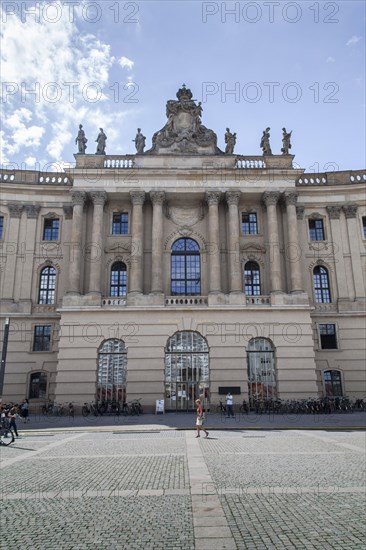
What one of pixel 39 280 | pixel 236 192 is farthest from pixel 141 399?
pixel 236 192

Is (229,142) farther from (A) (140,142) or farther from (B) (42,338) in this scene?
(B) (42,338)

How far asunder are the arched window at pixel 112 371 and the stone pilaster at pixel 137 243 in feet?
15.7

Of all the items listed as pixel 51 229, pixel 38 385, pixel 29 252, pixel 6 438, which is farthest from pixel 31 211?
pixel 6 438

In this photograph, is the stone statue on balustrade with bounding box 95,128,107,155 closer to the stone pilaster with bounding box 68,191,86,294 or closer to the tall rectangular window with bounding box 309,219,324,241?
the stone pilaster with bounding box 68,191,86,294

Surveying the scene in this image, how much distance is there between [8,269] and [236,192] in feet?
69.1

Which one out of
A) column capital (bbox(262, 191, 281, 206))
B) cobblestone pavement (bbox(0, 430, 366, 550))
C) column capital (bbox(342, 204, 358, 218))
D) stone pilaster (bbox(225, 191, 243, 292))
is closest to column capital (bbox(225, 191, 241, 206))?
stone pilaster (bbox(225, 191, 243, 292))

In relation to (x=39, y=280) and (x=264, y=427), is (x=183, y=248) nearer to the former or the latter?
(x=39, y=280)

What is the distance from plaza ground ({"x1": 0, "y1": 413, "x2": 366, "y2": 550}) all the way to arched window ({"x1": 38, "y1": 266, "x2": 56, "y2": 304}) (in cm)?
2081

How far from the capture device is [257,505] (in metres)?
8.39

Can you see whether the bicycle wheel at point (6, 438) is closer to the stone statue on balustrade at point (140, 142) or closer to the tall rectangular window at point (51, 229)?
the tall rectangular window at point (51, 229)

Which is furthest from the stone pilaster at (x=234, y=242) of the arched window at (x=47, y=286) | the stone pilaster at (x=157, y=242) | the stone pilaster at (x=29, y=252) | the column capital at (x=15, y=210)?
the column capital at (x=15, y=210)

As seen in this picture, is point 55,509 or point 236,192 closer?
point 55,509

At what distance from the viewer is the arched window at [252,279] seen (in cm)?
3809

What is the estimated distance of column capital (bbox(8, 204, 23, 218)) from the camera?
39281mm
